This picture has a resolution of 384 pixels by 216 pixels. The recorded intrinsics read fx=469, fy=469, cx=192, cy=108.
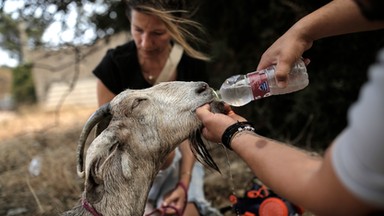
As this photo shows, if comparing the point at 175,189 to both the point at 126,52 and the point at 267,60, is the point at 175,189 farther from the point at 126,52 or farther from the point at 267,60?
the point at 267,60

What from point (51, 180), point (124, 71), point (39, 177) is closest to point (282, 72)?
point (124, 71)

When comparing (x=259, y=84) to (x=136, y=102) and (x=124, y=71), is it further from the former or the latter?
(x=124, y=71)

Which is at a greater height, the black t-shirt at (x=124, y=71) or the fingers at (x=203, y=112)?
the fingers at (x=203, y=112)

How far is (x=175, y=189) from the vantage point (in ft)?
12.3

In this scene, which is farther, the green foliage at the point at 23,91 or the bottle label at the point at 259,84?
the green foliage at the point at 23,91

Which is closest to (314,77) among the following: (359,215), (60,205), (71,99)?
(60,205)

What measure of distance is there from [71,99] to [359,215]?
18.3 meters

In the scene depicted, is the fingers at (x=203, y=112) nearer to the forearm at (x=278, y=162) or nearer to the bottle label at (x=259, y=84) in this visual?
the bottle label at (x=259, y=84)

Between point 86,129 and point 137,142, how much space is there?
326 mm

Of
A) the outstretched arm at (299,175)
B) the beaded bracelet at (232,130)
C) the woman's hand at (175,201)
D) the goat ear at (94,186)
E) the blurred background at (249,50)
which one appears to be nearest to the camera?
the outstretched arm at (299,175)

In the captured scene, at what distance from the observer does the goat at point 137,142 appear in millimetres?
2592

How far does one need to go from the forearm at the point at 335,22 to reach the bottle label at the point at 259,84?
33 cm

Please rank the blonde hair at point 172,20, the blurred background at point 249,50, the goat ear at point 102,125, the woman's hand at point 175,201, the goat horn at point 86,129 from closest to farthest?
1. the goat horn at point 86,129
2. the goat ear at point 102,125
3. the woman's hand at point 175,201
4. the blonde hair at point 172,20
5. the blurred background at point 249,50

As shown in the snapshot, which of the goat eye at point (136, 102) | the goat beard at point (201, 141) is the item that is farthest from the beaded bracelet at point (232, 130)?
the goat eye at point (136, 102)
